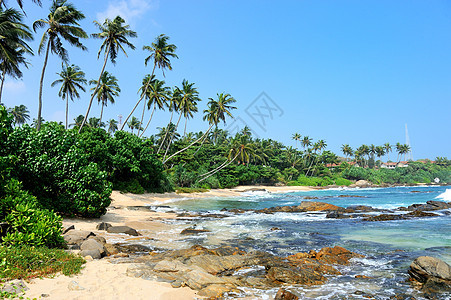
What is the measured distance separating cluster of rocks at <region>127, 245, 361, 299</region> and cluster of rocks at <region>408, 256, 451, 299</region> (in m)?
2.00

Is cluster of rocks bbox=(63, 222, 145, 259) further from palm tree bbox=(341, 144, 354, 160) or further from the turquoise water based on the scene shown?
palm tree bbox=(341, 144, 354, 160)

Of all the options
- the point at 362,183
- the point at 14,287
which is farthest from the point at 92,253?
the point at 362,183

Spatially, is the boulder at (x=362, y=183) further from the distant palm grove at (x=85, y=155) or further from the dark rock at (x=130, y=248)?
the dark rock at (x=130, y=248)

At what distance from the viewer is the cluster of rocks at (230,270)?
6762 millimetres

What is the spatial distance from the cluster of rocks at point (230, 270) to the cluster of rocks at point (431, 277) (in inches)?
78.6

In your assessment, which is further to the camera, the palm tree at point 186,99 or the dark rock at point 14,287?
the palm tree at point 186,99

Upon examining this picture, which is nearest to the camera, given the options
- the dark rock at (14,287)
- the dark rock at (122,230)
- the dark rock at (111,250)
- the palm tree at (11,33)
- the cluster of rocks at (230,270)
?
the dark rock at (14,287)

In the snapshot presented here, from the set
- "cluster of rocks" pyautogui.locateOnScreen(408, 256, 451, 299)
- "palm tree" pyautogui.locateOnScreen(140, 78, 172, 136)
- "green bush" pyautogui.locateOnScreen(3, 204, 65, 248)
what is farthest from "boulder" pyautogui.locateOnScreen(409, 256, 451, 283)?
"palm tree" pyautogui.locateOnScreen(140, 78, 172, 136)

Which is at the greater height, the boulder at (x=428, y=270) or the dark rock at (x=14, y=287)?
the dark rock at (x=14, y=287)

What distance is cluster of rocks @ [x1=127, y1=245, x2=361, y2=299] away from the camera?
6762mm

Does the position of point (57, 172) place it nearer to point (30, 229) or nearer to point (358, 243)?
point (30, 229)

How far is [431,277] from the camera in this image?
7.29 meters

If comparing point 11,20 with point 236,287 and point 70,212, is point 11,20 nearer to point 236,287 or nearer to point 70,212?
point 70,212

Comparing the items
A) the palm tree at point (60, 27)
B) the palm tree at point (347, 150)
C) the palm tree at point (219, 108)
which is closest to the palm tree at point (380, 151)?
the palm tree at point (347, 150)
